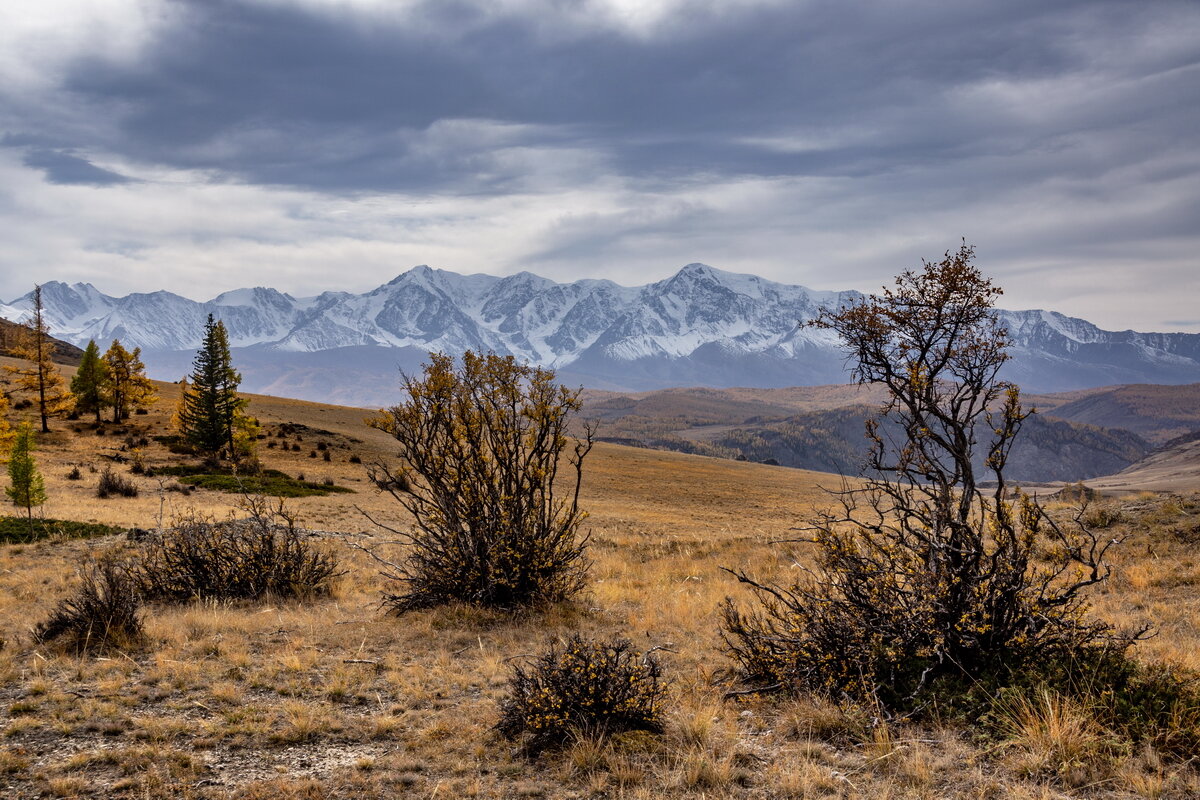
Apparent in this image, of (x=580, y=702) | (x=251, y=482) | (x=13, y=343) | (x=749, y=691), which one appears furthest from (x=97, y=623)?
(x=13, y=343)

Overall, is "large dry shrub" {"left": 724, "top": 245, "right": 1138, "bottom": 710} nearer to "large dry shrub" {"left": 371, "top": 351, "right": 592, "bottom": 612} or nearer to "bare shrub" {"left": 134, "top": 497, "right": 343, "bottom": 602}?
"large dry shrub" {"left": 371, "top": 351, "right": 592, "bottom": 612}

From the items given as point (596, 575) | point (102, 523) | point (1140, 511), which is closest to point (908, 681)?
point (596, 575)

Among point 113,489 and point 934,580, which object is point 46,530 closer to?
point 113,489

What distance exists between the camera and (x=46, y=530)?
60.3ft

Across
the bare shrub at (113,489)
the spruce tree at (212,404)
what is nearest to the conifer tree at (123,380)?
the spruce tree at (212,404)

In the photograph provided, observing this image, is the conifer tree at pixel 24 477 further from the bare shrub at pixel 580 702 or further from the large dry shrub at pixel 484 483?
the bare shrub at pixel 580 702

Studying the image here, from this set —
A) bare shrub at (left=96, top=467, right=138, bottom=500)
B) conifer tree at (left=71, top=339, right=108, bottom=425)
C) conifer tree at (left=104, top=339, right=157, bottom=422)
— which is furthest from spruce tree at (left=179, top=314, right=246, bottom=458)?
bare shrub at (left=96, top=467, right=138, bottom=500)

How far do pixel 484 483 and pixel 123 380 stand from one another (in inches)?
2328

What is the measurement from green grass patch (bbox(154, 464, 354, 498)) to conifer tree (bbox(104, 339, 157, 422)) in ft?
62.1

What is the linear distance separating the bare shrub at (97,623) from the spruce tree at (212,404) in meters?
43.3

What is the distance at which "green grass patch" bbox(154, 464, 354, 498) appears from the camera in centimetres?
3509

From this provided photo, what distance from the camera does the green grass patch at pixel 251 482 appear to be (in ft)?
115

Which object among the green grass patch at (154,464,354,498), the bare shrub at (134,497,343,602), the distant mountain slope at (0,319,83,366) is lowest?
the green grass patch at (154,464,354,498)

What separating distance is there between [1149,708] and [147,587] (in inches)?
521
